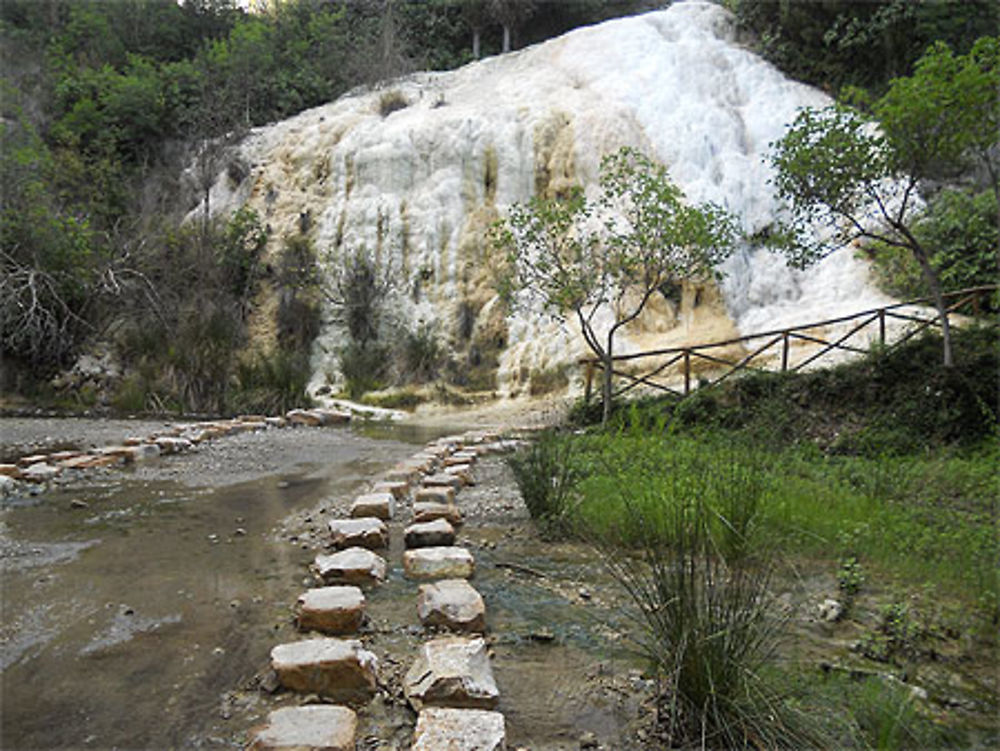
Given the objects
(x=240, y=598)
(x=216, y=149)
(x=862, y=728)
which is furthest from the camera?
(x=216, y=149)

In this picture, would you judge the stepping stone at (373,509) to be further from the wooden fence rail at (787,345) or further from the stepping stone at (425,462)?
the wooden fence rail at (787,345)

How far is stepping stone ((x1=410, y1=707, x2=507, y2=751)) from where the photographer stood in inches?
51.1

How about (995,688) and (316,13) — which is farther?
(316,13)

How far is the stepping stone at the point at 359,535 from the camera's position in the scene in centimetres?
279

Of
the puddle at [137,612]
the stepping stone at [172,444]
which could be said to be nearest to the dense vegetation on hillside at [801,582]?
the puddle at [137,612]

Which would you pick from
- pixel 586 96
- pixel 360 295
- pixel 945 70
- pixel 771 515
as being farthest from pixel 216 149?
pixel 771 515

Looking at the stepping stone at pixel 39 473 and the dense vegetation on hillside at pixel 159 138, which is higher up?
the dense vegetation on hillside at pixel 159 138

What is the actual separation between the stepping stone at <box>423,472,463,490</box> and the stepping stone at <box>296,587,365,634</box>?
6.12ft

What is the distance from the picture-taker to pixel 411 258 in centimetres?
1355

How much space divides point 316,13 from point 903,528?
77.9 ft

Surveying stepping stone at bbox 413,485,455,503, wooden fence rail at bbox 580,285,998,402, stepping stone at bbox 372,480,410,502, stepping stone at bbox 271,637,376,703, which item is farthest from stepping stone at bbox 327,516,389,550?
wooden fence rail at bbox 580,285,998,402

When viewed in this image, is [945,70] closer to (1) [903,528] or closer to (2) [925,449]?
(2) [925,449]

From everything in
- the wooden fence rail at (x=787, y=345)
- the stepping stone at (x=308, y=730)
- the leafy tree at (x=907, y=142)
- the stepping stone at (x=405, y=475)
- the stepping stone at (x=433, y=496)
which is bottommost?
the stepping stone at (x=308, y=730)

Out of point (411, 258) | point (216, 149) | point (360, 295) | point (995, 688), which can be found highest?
point (216, 149)
